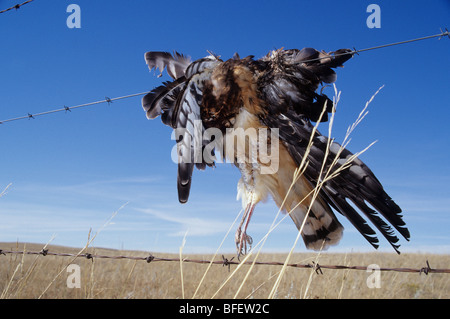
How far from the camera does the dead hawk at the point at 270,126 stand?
104 inches

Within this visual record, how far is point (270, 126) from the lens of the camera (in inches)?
115

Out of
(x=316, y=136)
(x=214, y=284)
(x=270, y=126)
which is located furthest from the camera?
(x=214, y=284)

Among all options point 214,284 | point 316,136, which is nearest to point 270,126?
point 316,136

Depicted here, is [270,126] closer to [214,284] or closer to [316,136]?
[316,136]

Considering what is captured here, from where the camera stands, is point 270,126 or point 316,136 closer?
point 316,136

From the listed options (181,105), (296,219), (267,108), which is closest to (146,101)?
(181,105)

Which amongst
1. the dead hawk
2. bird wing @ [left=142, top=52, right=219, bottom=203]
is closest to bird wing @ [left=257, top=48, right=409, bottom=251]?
the dead hawk

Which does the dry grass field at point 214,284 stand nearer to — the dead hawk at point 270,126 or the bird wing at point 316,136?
the dead hawk at point 270,126

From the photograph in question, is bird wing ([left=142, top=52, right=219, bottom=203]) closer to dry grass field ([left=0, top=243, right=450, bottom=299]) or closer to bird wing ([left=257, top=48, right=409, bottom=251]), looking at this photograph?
bird wing ([left=257, top=48, right=409, bottom=251])

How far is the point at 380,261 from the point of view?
29.9 ft

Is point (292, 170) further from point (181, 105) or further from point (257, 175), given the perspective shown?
point (181, 105)

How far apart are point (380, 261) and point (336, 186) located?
296 inches

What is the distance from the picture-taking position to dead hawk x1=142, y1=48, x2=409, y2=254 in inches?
104

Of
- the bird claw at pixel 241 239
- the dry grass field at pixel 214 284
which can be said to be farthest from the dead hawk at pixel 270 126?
the dry grass field at pixel 214 284
